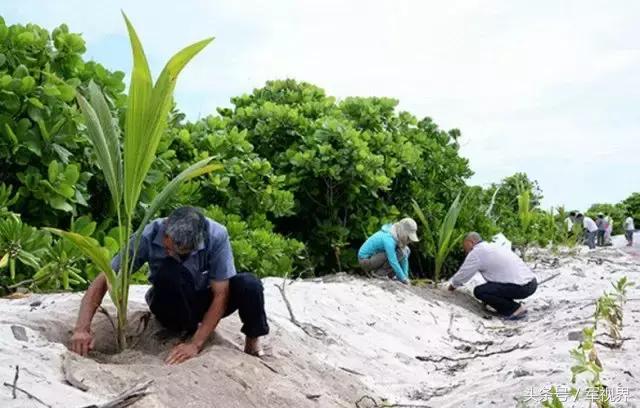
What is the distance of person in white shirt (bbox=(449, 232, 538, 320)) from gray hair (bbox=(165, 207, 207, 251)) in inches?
208

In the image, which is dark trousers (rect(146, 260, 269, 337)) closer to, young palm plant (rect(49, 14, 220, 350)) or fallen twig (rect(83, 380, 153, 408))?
young palm plant (rect(49, 14, 220, 350))

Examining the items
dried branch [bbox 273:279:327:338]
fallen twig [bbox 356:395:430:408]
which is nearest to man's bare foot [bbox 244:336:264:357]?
fallen twig [bbox 356:395:430:408]

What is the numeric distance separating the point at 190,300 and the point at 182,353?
0.93 feet

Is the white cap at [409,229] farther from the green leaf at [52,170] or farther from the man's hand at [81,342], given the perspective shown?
the man's hand at [81,342]

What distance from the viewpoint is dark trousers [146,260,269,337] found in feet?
12.5

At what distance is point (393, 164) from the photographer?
966 cm

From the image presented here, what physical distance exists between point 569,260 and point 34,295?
1016 cm

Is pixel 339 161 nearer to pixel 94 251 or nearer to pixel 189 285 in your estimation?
pixel 189 285

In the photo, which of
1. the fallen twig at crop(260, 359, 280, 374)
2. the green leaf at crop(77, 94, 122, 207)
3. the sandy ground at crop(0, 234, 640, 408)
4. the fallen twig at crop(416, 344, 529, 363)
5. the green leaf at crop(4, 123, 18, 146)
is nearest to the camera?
the sandy ground at crop(0, 234, 640, 408)

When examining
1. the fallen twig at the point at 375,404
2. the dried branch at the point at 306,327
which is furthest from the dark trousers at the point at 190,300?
the dried branch at the point at 306,327

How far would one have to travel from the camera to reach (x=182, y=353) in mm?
3736

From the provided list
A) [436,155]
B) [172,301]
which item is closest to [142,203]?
[172,301]

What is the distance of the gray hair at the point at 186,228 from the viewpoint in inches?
143

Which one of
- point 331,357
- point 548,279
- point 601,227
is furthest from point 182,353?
point 601,227
